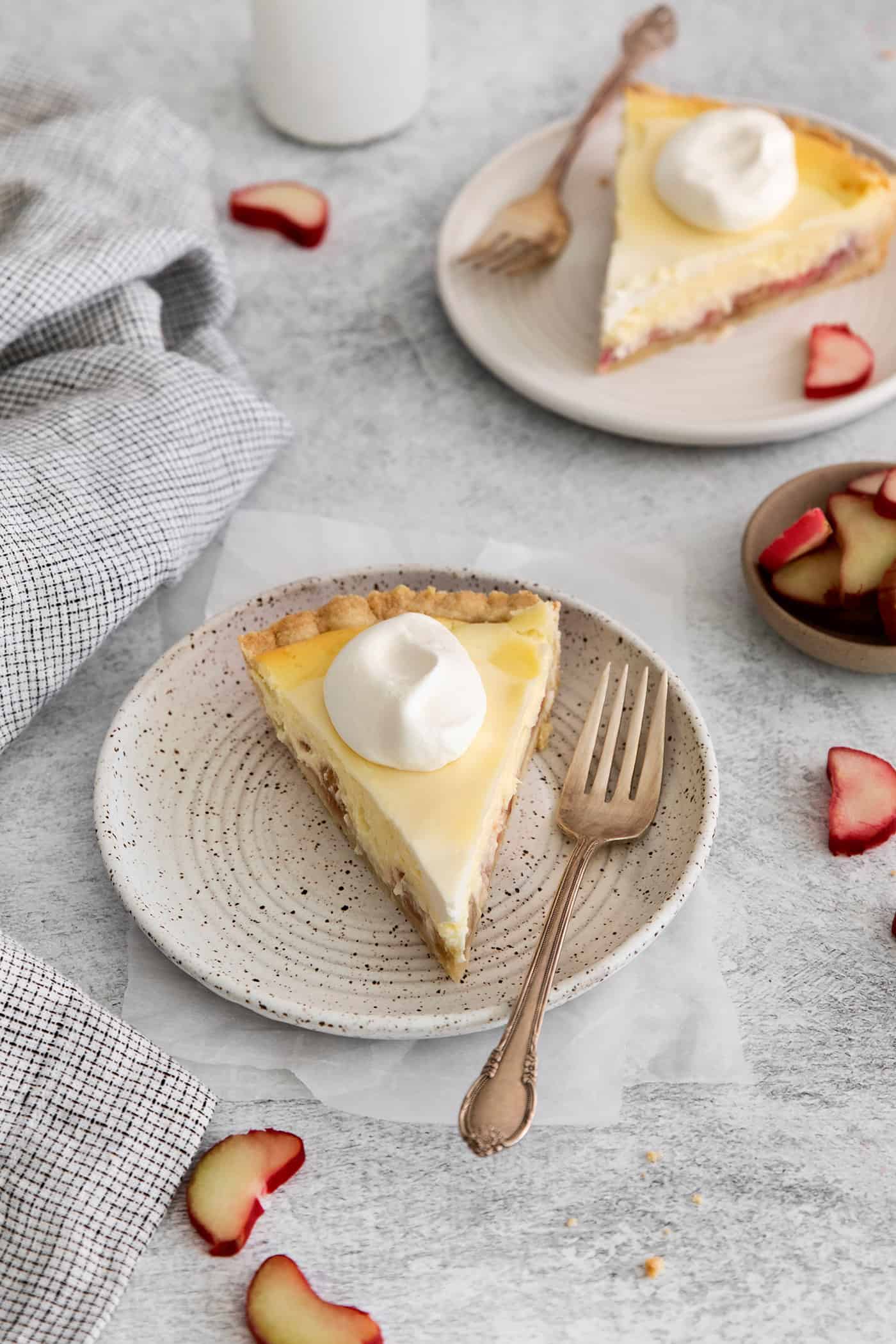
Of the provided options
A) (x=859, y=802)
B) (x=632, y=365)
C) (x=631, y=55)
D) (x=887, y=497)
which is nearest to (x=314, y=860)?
(x=859, y=802)

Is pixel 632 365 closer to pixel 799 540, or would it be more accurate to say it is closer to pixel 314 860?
pixel 799 540

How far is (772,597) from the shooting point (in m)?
2.28

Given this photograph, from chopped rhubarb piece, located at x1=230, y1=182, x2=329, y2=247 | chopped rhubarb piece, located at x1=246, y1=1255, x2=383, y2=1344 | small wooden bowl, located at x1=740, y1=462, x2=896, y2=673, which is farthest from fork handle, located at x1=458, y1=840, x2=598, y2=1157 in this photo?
chopped rhubarb piece, located at x1=230, y1=182, x2=329, y2=247

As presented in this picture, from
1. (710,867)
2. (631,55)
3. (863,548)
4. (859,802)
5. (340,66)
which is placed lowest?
(710,867)

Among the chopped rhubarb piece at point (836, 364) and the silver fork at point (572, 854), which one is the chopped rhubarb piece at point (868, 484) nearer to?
the chopped rhubarb piece at point (836, 364)

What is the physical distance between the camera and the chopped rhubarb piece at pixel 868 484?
228 centimetres

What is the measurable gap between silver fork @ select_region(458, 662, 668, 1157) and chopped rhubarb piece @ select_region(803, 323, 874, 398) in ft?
3.03

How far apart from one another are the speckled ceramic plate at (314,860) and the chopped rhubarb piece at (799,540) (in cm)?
34

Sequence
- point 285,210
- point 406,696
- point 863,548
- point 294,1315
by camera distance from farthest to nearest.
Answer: point 285,210 → point 863,548 → point 406,696 → point 294,1315

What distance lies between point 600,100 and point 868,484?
4.90 ft

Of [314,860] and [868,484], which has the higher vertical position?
[868,484]

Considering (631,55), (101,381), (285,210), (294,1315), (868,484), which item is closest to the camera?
(294,1315)

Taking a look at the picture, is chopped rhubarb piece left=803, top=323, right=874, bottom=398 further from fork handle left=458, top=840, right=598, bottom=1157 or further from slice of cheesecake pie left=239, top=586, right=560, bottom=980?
fork handle left=458, top=840, right=598, bottom=1157

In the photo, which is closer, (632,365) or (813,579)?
(813,579)
